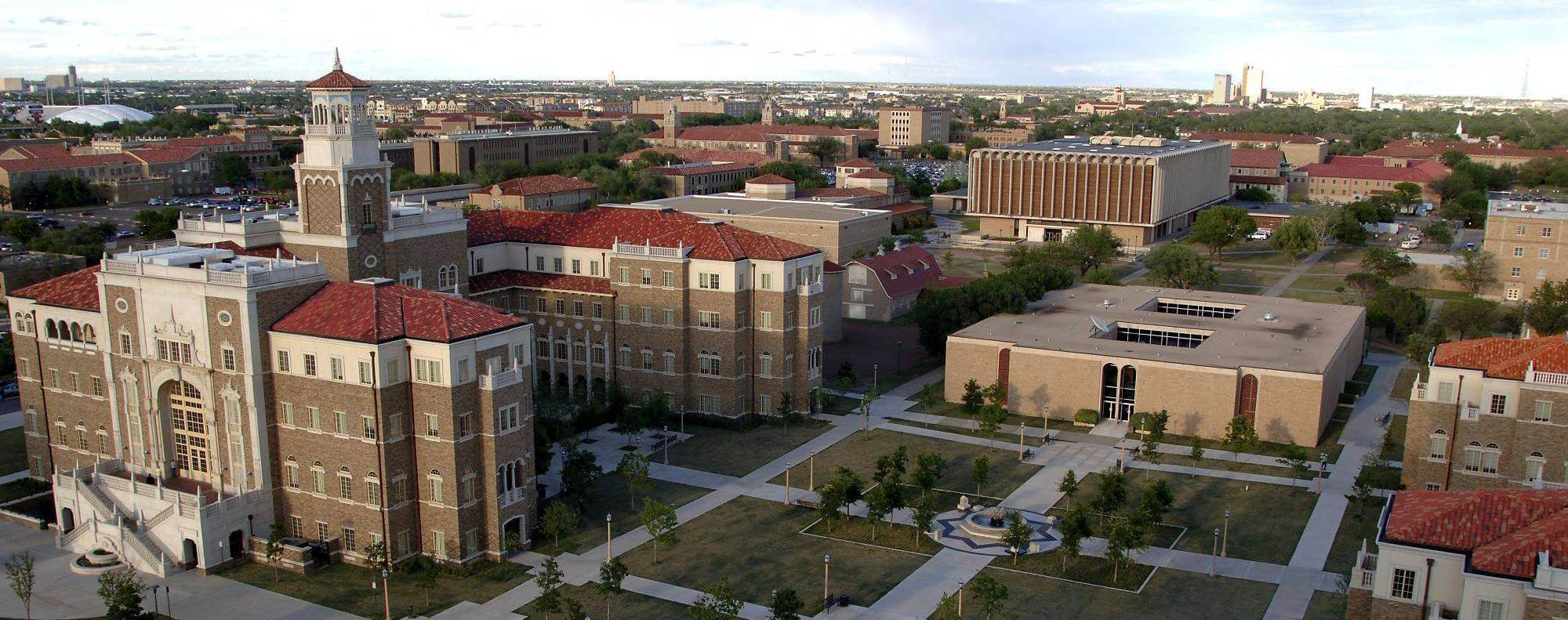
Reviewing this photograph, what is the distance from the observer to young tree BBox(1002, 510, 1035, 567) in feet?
144

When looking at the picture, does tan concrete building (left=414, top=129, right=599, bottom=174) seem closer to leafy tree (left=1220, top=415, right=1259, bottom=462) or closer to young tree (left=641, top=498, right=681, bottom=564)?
leafy tree (left=1220, top=415, right=1259, bottom=462)

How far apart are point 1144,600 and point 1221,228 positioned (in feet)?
274

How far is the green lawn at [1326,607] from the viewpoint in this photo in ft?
129

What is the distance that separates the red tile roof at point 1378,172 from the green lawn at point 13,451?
531 feet

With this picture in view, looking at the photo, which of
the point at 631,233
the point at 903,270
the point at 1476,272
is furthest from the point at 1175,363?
the point at 1476,272

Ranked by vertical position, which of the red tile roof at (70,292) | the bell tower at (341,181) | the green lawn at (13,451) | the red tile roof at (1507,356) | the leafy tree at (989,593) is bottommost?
the green lawn at (13,451)

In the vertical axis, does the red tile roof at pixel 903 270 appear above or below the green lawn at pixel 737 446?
above

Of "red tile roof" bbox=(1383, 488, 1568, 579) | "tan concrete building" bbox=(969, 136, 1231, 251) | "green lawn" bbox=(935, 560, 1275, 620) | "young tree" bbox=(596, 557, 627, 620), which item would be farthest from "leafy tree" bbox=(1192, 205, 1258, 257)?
"young tree" bbox=(596, 557, 627, 620)

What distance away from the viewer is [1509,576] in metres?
29.9

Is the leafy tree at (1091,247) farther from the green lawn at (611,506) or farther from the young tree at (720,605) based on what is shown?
the young tree at (720,605)

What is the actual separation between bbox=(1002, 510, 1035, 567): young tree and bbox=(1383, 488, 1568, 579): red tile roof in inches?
511

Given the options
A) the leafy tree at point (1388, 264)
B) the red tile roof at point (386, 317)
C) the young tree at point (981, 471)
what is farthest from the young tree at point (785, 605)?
the leafy tree at point (1388, 264)

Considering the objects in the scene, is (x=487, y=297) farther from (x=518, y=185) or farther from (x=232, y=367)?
(x=518, y=185)

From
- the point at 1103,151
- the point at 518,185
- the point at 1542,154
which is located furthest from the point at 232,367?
the point at 1542,154
